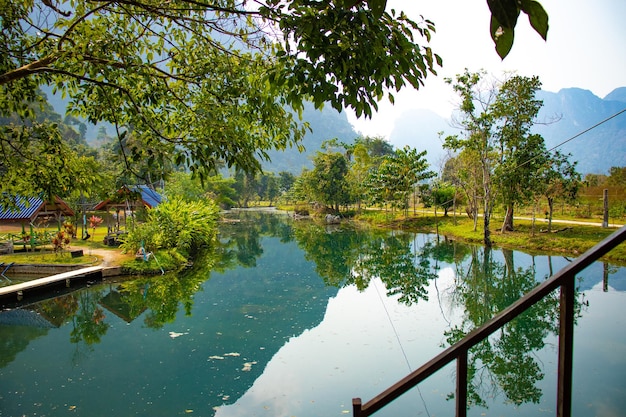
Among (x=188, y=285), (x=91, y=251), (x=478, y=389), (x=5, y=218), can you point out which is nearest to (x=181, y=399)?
(x=478, y=389)

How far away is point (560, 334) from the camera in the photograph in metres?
0.93

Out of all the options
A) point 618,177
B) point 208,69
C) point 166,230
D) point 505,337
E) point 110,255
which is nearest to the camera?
point 208,69

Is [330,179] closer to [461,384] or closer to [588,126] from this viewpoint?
[461,384]

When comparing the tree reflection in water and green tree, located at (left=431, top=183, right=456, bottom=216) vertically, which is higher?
green tree, located at (left=431, top=183, right=456, bottom=216)

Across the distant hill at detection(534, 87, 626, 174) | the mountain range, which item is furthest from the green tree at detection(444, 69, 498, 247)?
the distant hill at detection(534, 87, 626, 174)

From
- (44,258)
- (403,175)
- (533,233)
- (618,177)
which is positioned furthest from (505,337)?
(618,177)

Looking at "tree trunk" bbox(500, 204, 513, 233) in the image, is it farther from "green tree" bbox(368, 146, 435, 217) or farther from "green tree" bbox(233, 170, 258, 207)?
"green tree" bbox(233, 170, 258, 207)

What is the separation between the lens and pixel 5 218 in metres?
17.8

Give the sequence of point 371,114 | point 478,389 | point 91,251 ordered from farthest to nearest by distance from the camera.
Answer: point 91,251, point 478,389, point 371,114

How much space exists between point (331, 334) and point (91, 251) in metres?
11.3

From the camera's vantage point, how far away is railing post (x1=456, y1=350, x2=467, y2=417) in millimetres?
972

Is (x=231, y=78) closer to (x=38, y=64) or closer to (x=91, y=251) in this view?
(x=38, y=64)

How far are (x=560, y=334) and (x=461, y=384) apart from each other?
0.26m

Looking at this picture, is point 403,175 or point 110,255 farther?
point 403,175
